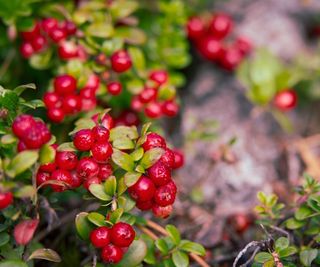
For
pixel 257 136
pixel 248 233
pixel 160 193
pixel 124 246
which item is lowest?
pixel 248 233

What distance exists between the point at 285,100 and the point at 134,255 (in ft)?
6.98

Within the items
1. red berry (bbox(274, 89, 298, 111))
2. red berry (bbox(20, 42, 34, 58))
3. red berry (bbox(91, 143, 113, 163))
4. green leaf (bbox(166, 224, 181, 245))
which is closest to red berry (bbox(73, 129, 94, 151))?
red berry (bbox(91, 143, 113, 163))

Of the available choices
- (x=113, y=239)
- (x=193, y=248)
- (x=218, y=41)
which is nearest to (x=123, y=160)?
(x=113, y=239)

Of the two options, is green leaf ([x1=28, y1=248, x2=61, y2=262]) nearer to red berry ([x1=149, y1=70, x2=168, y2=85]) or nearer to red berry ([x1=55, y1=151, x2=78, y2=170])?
red berry ([x1=55, y1=151, x2=78, y2=170])

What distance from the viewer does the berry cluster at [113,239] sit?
202 centimetres

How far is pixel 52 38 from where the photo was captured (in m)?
2.95

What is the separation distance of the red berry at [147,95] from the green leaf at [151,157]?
40.0 inches

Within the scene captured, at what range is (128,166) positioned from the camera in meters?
2.13

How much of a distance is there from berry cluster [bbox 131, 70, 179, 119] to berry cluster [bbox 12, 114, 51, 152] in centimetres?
124

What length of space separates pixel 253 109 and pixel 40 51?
186 cm

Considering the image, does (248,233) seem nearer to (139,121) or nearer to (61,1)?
(139,121)

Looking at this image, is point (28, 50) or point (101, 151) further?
point (28, 50)

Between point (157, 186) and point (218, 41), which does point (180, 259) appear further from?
point (218, 41)

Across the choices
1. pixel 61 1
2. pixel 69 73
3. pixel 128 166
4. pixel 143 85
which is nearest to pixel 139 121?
pixel 143 85
